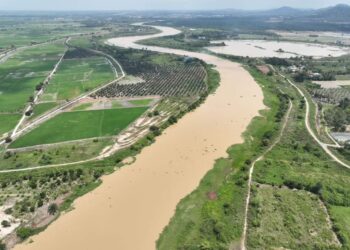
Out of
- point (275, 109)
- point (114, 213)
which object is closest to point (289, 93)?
point (275, 109)

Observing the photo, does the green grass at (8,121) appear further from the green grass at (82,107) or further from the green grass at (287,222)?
the green grass at (287,222)

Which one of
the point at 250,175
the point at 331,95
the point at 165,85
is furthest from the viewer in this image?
the point at 165,85

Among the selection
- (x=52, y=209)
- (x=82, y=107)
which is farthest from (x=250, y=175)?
(x=82, y=107)

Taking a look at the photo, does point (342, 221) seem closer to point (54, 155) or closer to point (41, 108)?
point (54, 155)

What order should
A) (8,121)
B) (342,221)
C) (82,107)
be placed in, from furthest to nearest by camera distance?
(82,107), (8,121), (342,221)

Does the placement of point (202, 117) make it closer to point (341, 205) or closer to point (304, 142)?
point (304, 142)

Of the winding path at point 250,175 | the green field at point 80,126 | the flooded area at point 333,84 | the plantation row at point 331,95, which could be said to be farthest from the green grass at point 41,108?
the flooded area at point 333,84
